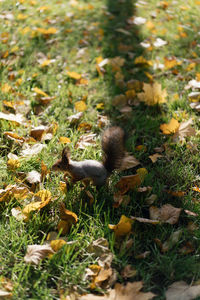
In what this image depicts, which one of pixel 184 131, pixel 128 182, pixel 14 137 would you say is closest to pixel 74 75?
pixel 14 137

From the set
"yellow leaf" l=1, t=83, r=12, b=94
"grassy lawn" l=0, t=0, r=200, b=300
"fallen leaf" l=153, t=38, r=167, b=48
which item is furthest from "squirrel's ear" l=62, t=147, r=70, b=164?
"fallen leaf" l=153, t=38, r=167, b=48

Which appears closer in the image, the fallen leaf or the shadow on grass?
the shadow on grass

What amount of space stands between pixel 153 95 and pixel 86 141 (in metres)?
0.80

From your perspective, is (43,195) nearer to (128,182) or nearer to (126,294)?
(128,182)

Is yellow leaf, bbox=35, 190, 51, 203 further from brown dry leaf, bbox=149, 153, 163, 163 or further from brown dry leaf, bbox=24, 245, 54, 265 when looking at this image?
brown dry leaf, bbox=149, 153, 163, 163

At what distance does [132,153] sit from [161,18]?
3.09 metres

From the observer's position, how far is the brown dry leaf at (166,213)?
5.84ft

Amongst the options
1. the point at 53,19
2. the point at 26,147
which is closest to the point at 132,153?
the point at 26,147

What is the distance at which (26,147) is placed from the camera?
235cm

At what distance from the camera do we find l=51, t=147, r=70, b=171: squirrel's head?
195 cm

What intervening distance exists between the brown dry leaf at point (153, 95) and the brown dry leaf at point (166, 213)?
121 centimetres

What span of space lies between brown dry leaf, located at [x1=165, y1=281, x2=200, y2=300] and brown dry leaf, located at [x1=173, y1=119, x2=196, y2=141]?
1181 millimetres

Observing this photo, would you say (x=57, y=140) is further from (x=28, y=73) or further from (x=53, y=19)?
(x=53, y=19)

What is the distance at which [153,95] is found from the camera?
110 inches
